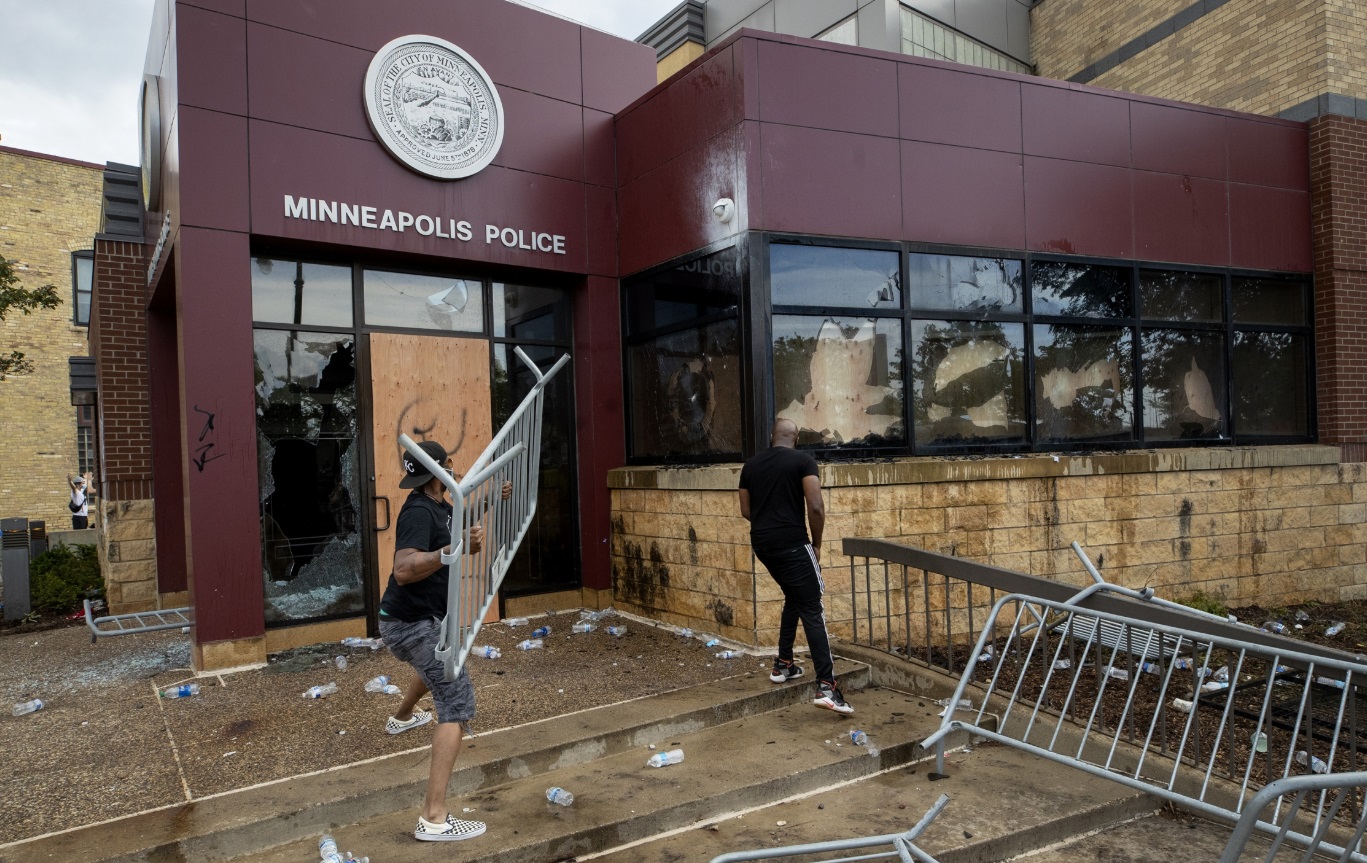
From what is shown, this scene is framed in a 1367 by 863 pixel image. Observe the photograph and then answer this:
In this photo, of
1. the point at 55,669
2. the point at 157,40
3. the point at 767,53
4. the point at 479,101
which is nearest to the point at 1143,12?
the point at 767,53

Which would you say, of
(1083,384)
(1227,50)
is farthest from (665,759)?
(1227,50)

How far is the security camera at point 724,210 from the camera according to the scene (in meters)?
7.15

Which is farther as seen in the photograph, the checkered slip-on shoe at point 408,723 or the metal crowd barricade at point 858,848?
the checkered slip-on shoe at point 408,723

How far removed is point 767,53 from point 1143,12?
747 cm

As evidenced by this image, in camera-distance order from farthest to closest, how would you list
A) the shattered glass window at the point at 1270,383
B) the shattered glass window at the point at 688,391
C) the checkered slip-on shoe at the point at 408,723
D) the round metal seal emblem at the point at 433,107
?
the shattered glass window at the point at 1270,383
the round metal seal emblem at the point at 433,107
the shattered glass window at the point at 688,391
the checkered slip-on shoe at the point at 408,723

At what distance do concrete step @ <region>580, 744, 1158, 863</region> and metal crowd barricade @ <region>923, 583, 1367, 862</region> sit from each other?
0.19m

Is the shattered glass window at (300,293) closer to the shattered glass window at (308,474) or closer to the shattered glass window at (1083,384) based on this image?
Answer: the shattered glass window at (308,474)

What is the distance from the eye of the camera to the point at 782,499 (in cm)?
570

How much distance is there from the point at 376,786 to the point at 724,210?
5028 mm

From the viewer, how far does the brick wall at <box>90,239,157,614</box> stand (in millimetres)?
9484

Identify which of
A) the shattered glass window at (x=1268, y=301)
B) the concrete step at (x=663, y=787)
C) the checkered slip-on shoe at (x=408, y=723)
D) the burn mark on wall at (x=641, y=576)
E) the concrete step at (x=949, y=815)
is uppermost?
the shattered glass window at (x=1268, y=301)

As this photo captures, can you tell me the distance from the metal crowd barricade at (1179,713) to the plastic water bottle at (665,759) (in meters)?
1.36

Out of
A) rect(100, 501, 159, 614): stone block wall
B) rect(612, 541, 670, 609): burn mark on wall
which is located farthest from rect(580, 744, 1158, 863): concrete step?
rect(100, 501, 159, 614): stone block wall

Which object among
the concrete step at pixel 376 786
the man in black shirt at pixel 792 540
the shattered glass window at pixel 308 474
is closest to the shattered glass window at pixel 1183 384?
the man in black shirt at pixel 792 540
